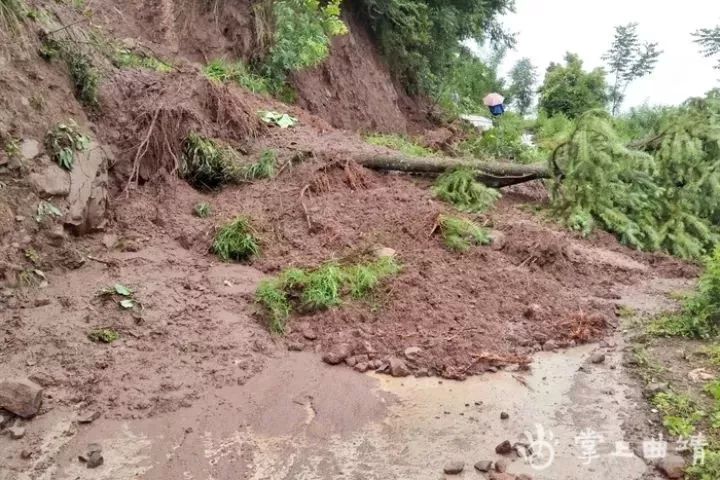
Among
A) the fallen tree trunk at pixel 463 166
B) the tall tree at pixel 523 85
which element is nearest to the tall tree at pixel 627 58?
the tall tree at pixel 523 85

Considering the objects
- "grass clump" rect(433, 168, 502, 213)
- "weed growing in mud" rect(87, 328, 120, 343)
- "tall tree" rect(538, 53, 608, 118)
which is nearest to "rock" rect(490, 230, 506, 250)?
"grass clump" rect(433, 168, 502, 213)

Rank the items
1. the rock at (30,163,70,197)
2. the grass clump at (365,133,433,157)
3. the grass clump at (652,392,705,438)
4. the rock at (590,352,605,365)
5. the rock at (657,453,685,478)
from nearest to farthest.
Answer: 1. the rock at (657,453,685,478)
2. the grass clump at (652,392,705,438)
3. the rock at (590,352,605,365)
4. the rock at (30,163,70,197)
5. the grass clump at (365,133,433,157)

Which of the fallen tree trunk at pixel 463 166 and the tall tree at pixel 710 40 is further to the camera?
the tall tree at pixel 710 40

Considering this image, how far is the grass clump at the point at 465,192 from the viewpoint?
7.70m

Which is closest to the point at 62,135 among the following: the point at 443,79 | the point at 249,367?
the point at 249,367

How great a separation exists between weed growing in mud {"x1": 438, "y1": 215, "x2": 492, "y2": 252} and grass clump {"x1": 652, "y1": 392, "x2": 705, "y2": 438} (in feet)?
8.40

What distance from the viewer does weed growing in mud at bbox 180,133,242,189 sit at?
718 centimetres

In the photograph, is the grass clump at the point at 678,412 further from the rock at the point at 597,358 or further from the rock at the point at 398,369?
the rock at the point at 398,369

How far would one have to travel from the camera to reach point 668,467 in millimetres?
3596

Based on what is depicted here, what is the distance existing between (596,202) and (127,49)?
6.16 m

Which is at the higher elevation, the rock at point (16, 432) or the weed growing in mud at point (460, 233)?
the weed growing in mud at point (460, 233)

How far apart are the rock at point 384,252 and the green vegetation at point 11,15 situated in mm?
3894

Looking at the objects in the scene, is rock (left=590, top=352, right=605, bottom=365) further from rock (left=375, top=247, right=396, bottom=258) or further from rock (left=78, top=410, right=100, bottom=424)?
rock (left=78, top=410, right=100, bottom=424)

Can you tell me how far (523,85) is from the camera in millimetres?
28703
